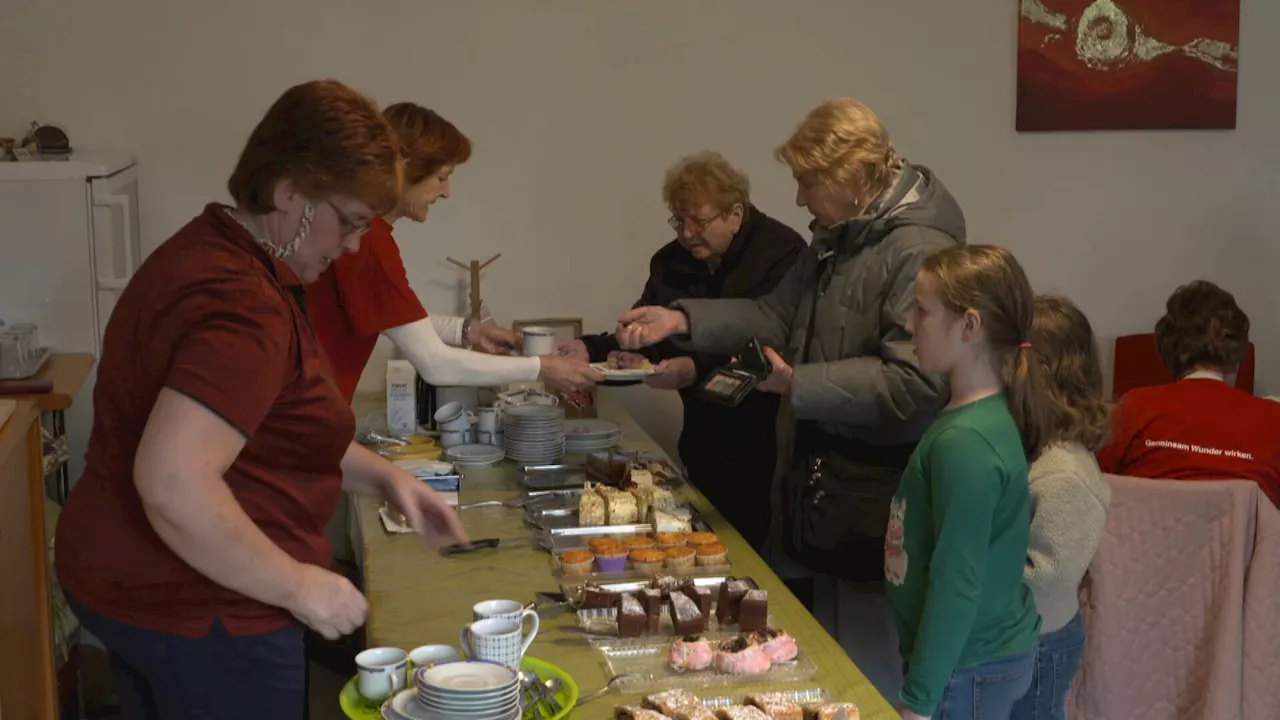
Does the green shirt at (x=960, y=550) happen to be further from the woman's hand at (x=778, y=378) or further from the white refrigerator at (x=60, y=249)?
the white refrigerator at (x=60, y=249)

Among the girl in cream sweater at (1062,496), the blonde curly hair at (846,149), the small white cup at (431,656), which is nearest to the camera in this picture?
the small white cup at (431,656)

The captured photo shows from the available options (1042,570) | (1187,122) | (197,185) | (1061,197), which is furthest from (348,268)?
(1187,122)

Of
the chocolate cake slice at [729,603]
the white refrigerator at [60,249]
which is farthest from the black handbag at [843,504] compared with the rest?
the white refrigerator at [60,249]

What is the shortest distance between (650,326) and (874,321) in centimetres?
67

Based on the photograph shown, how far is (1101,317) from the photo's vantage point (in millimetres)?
4617

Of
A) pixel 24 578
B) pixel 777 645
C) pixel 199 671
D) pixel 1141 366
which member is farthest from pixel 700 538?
pixel 1141 366

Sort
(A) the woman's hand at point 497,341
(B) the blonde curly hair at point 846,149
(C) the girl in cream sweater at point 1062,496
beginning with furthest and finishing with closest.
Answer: (A) the woman's hand at point 497,341 → (B) the blonde curly hair at point 846,149 → (C) the girl in cream sweater at point 1062,496

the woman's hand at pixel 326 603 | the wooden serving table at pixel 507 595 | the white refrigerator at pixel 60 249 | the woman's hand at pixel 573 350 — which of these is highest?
the white refrigerator at pixel 60 249

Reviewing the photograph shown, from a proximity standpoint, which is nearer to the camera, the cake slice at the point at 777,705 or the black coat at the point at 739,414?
the cake slice at the point at 777,705

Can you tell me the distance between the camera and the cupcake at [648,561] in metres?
2.26

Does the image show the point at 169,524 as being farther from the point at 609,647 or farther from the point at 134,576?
the point at 609,647

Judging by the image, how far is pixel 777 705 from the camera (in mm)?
1652

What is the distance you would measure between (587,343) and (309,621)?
6.90 ft

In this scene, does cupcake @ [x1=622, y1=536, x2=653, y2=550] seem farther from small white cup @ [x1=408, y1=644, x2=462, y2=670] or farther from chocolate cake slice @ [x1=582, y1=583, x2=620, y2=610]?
small white cup @ [x1=408, y1=644, x2=462, y2=670]
